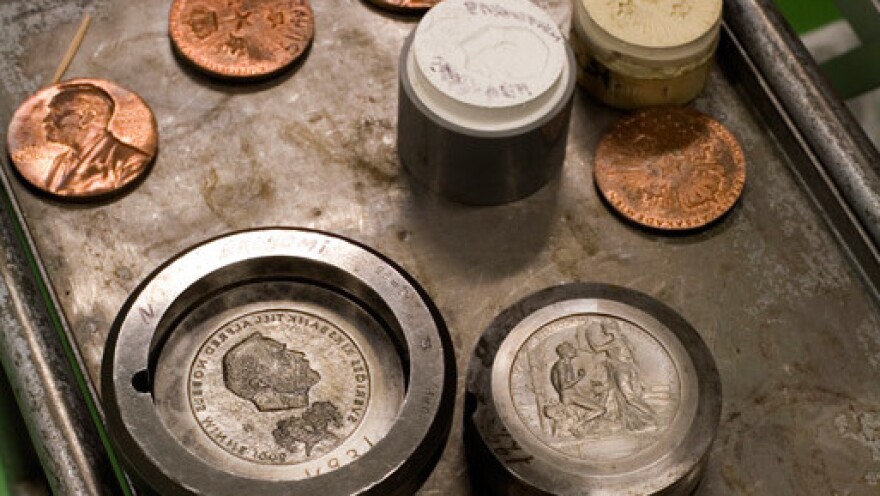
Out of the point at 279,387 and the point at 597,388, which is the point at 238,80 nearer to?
the point at 279,387

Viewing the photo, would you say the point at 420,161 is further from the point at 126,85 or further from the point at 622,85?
the point at 126,85

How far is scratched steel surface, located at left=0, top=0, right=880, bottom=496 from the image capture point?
1661 mm

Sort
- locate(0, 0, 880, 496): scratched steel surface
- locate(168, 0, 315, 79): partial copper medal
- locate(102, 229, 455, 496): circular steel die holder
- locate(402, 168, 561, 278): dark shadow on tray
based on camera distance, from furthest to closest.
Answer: locate(168, 0, 315, 79): partial copper medal
locate(402, 168, 561, 278): dark shadow on tray
locate(0, 0, 880, 496): scratched steel surface
locate(102, 229, 455, 496): circular steel die holder

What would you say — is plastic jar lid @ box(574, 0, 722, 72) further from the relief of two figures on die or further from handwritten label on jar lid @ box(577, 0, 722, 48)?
the relief of two figures on die

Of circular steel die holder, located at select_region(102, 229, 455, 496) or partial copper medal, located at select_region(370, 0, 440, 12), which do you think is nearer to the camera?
circular steel die holder, located at select_region(102, 229, 455, 496)

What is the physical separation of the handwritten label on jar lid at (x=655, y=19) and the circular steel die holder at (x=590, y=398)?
1.18 feet

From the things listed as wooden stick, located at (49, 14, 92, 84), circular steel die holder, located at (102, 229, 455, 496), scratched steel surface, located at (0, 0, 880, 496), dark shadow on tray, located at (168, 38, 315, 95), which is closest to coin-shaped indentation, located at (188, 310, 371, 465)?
circular steel die holder, located at (102, 229, 455, 496)

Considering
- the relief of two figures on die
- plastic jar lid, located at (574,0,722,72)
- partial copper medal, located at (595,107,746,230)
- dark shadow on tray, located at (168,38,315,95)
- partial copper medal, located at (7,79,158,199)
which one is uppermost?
partial copper medal, located at (7,79,158,199)

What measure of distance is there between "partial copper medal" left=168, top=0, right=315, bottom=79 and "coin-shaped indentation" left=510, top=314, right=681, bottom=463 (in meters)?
0.58

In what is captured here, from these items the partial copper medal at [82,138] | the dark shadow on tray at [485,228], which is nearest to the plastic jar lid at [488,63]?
the dark shadow on tray at [485,228]

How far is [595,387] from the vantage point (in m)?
1.56

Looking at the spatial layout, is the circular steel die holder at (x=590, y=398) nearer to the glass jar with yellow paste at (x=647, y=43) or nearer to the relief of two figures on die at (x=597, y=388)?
the relief of two figures on die at (x=597, y=388)

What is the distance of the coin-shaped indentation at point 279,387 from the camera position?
154 cm

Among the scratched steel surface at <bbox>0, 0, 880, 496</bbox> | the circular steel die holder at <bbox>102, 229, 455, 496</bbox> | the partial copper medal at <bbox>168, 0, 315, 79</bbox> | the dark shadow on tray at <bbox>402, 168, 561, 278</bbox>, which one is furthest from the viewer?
the partial copper medal at <bbox>168, 0, 315, 79</bbox>
